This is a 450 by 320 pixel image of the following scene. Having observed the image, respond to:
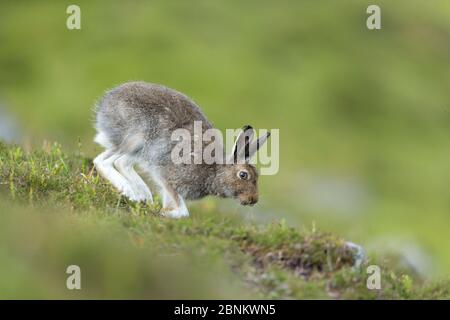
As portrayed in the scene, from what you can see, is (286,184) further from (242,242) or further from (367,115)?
(242,242)

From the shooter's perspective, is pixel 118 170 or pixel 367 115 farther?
pixel 367 115

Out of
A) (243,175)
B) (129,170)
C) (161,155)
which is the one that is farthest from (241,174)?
(129,170)

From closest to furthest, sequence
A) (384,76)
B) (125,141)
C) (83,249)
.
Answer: (83,249) < (125,141) < (384,76)

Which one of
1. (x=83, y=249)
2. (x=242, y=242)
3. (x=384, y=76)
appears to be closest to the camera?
(x=83, y=249)

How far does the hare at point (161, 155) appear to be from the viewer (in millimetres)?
15023

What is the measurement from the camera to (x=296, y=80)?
50.4 metres

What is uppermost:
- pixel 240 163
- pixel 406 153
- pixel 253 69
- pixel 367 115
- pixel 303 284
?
pixel 253 69

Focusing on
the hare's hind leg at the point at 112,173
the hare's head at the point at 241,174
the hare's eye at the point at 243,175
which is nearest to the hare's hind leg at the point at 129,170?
the hare's hind leg at the point at 112,173

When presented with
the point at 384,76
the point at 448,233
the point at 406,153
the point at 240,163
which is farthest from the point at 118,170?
the point at 384,76

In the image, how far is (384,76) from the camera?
174ft

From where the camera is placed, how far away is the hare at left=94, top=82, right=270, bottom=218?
15.0 m

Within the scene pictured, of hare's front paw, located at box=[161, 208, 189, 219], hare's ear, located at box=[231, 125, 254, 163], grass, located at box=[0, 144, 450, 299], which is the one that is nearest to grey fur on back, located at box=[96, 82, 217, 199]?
hare's ear, located at box=[231, 125, 254, 163]

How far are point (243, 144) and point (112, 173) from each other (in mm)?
2288

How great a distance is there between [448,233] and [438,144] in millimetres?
12745
